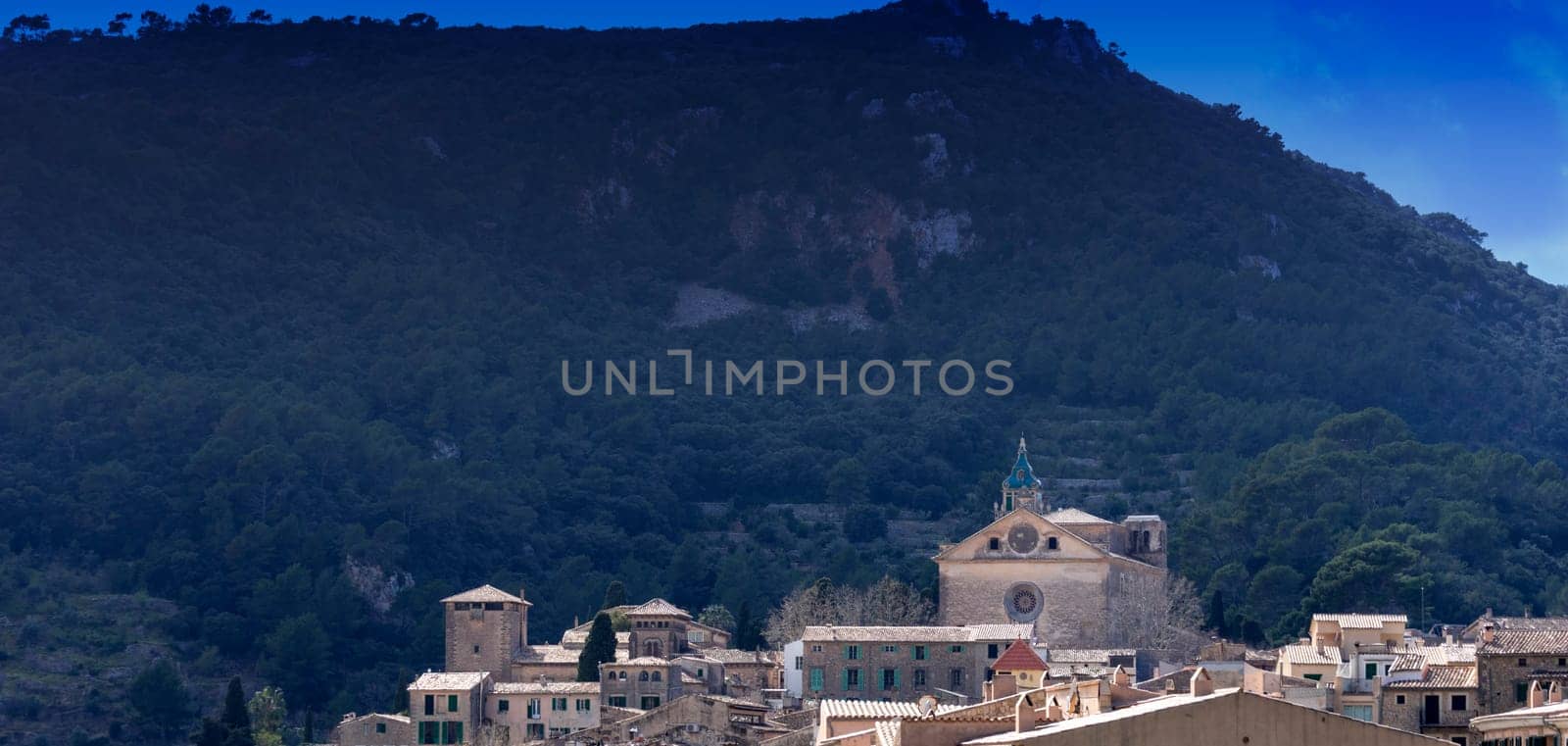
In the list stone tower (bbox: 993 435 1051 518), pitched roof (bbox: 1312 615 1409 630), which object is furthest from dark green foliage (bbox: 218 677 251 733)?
stone tower (bbox: 993 435 1051 518)

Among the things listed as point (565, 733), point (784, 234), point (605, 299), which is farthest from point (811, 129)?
point (565, 733)

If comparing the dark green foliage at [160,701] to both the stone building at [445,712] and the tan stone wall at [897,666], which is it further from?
the tan stone wall at [897,666]

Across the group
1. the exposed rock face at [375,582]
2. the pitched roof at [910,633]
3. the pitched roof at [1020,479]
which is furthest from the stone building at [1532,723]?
the exposed rock face at [375,582]

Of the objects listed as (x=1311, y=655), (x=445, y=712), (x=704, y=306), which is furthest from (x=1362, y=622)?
(x=704, y=306)

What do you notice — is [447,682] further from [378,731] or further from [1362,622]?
[1362,622]

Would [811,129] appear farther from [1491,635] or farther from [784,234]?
[1491,635]

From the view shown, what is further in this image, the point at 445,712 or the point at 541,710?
the point at 541,710
